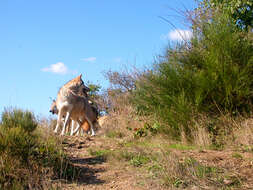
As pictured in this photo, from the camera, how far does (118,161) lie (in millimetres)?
→ 7988

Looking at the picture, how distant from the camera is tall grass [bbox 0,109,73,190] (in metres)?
6.32

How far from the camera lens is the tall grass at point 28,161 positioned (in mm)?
6316

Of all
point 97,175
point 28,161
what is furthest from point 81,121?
point 28,161

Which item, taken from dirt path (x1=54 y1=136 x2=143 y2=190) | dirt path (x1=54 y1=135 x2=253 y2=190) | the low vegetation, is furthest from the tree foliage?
dirt path (x1=54 y1=136 x2=143 y2=190)

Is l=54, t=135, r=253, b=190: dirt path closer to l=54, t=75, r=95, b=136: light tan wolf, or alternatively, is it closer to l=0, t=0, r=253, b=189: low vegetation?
l=0, t=0, r=253, b=189: low vegetation

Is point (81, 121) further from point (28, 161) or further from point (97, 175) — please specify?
point (28, 161)

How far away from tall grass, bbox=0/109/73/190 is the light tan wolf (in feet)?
19.5

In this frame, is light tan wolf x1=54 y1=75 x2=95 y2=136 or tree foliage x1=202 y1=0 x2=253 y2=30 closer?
tree foliage x1=202 y1=0 x2=253 y2=30

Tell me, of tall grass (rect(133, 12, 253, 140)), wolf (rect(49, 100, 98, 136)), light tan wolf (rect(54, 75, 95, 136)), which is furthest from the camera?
wolf (rect(49, 100, 98, 136))

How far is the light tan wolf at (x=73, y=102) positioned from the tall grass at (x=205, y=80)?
11.1 feet

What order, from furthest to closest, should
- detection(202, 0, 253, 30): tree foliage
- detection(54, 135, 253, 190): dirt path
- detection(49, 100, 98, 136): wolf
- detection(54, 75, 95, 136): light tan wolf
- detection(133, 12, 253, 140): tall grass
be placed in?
1. detection(49, 100, 98, 136): wolf
2. detection(54, 75, 95, 136): light tan wolf
3. detection(202, 0, 253, 30): tree foliage
4. detection(133, 12, 253, 140): tall grass
5. detection(54, 135, 253, 190): dirt path

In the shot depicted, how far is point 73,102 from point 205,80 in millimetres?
5673

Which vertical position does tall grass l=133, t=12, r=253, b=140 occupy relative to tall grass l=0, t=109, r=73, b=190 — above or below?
above

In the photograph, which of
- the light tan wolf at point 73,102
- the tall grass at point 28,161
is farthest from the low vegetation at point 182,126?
the light tan wolf at point 73,102
